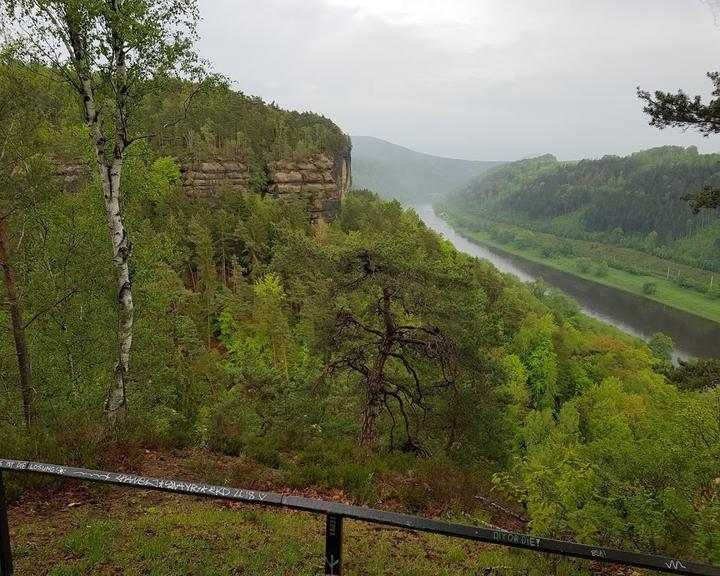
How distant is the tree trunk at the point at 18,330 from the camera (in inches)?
473

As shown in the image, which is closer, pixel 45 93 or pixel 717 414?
pixel 45 93

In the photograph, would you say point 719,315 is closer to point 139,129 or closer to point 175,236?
point 175,236

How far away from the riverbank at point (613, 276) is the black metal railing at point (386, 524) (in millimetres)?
113015

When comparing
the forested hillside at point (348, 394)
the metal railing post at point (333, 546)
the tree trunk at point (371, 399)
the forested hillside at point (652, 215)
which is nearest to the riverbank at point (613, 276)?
the forested hillside at point (652, 215)

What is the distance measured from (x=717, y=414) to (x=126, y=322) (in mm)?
15810

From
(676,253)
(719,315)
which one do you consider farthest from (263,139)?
(676,253)

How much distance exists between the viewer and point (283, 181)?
60.5 meters

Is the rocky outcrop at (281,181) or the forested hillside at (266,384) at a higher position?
the rocky outcrop at (281,181)

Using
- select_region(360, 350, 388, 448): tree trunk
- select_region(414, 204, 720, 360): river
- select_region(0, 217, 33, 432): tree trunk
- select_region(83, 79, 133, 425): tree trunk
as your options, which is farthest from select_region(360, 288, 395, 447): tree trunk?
select_region(414, 204, 720, 360): river

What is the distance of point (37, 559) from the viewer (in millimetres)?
5309

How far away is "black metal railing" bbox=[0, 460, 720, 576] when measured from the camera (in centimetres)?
350

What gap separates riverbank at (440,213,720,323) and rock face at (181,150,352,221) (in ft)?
267

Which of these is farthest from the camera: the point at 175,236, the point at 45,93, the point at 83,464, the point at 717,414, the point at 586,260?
the point at 586,260

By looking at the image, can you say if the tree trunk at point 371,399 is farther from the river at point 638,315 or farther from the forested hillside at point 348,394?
the river at point 638,315
